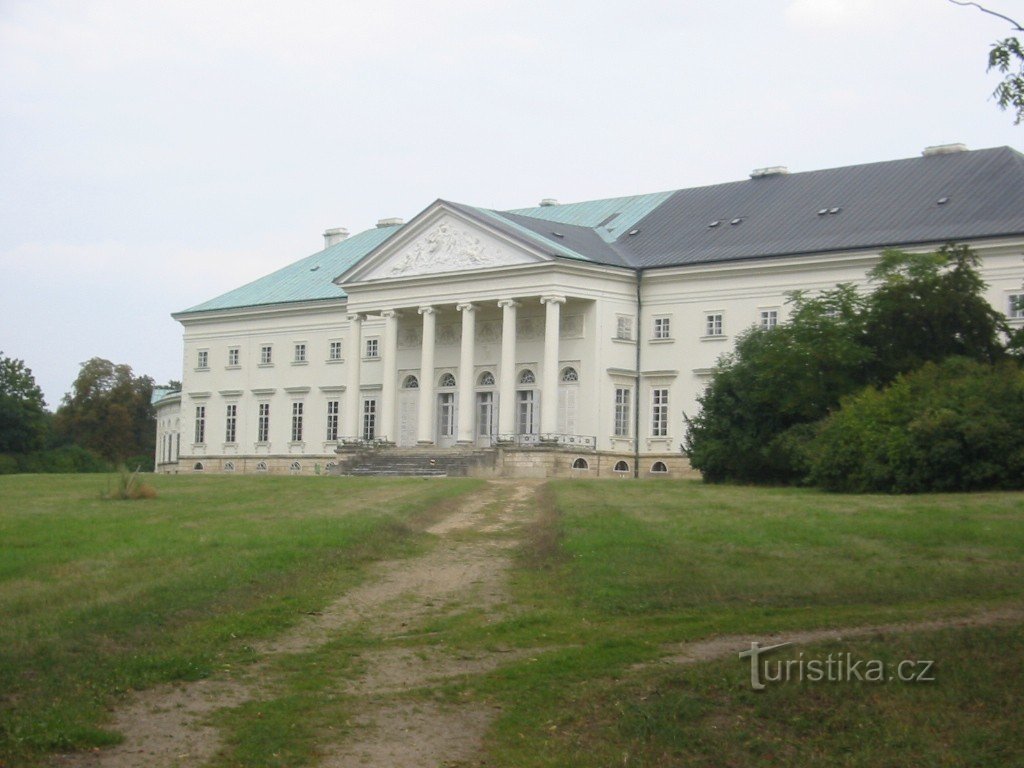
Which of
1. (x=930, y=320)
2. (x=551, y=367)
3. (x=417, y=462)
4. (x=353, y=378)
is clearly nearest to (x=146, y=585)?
(x=930, y=320)

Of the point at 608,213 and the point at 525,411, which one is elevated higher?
the point at 608,213

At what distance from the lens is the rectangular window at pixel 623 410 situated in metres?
61.2

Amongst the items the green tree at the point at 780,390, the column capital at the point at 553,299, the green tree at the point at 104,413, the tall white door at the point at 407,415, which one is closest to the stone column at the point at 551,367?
the column capital at the point at 553,299

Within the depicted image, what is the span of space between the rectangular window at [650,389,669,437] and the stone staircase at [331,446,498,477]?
23.9 ft

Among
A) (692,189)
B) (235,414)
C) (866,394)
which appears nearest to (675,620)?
(866,394)

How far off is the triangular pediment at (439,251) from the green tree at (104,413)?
130 feet

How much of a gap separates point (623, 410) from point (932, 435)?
87.3 ft

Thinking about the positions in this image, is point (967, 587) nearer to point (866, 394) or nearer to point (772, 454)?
point (866, 394)

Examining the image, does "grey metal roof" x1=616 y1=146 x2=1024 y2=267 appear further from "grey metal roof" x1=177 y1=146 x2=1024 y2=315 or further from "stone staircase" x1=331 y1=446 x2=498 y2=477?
"stone staircase" x1=331 y1=446 x2=498 y2=477

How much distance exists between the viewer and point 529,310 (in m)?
63.0

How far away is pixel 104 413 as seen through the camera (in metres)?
102

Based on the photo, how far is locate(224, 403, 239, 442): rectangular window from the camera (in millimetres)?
75562

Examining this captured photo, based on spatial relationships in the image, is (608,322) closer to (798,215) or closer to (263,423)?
(798,215)

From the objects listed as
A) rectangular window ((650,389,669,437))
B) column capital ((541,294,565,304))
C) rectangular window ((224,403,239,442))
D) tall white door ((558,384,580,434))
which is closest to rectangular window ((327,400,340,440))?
rectangular window ((224,403,239,442))
